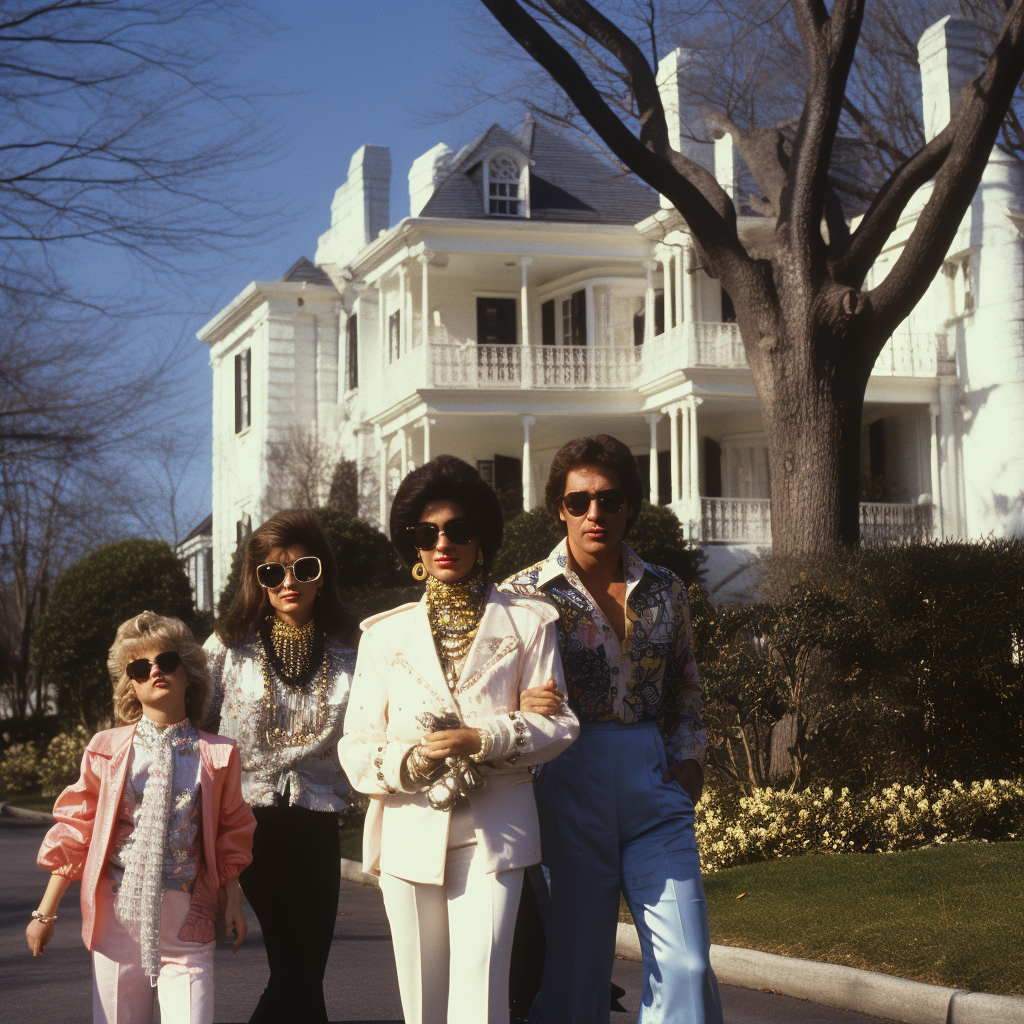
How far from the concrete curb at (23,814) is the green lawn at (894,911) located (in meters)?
12.0

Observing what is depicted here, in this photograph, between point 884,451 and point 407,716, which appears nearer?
point 407,716

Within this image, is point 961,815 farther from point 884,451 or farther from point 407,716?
point 884,451

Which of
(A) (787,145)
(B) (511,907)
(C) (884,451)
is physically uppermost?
(A) (787,145)

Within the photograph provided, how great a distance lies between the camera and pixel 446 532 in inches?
160

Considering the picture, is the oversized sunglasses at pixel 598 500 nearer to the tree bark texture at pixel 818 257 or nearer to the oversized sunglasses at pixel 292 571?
the oversized sunglasses at pixel 292 571

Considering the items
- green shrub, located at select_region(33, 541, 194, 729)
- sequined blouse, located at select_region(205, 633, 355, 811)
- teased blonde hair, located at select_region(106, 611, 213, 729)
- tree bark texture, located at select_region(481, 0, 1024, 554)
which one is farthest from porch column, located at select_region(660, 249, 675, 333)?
teased blonde hair, located at select_region(106, 611, 213, 729)

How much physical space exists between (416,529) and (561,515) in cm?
69

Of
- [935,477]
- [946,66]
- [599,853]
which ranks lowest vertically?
[599,853]

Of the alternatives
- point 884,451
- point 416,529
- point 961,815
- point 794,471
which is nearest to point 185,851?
point 416,529

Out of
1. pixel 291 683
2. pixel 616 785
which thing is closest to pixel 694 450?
pixel 291 683

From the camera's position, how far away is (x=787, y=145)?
74.5 feet

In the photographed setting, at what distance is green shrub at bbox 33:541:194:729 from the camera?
74.4 ft

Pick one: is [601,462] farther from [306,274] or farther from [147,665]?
[306,274]

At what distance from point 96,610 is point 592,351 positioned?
1135 centimetres
